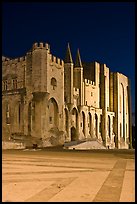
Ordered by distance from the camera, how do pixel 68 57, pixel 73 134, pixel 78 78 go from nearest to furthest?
pixel 73 134 < pixel 68 57 < pixel 78 78

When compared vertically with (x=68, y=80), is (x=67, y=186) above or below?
below

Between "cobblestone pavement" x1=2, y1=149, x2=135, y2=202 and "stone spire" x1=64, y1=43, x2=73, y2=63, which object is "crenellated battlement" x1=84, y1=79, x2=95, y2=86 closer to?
"stone spire" x1=64, y1=43, x2=73, y2=63

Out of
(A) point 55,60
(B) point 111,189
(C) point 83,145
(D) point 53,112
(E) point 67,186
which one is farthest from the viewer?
(A) point 55,60

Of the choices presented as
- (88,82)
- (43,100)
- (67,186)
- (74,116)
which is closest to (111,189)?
(67,186)

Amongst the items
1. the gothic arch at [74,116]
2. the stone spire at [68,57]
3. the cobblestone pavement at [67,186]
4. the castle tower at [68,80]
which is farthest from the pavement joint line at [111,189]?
the stone spire at [68,57]

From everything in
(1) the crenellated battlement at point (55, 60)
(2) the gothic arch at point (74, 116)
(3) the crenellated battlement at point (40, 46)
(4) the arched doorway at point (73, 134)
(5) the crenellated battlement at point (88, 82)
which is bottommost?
(4) the arched doorway at point (73, 134)

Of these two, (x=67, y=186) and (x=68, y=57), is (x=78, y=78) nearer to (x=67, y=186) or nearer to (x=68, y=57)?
(x=68, y=57)

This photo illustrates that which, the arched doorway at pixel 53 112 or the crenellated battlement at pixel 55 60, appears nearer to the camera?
the arched doorway at pixel 53 112

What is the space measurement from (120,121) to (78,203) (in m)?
57.8

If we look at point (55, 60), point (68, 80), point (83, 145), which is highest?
point (55, 60)

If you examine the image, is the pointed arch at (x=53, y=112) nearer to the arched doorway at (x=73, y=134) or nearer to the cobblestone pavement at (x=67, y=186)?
the arched doorway at (x=73, y=134)

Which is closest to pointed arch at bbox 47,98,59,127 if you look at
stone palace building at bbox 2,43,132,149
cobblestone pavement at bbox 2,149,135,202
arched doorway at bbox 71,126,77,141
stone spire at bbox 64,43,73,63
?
stone palace building at bbox 2,43,132,149

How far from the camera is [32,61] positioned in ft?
120

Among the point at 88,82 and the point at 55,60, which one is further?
the point at 88,82
